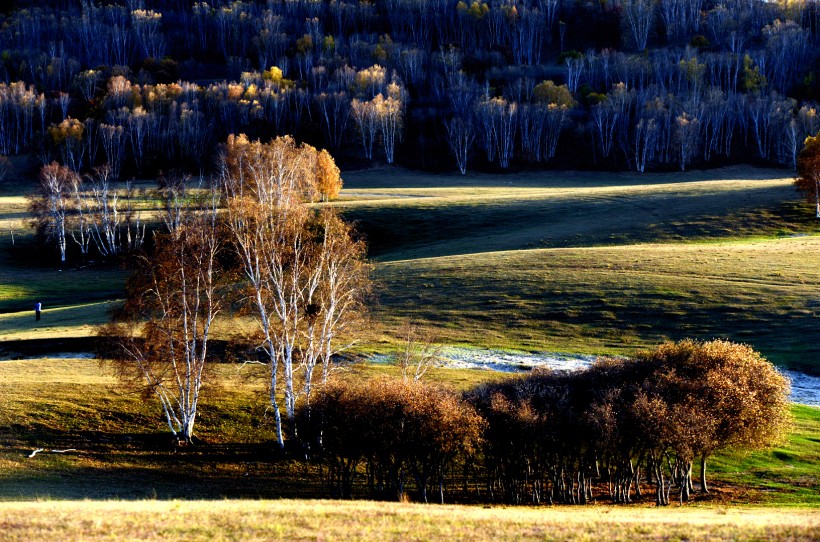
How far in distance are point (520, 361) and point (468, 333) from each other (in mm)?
7454

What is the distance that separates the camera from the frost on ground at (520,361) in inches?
2217

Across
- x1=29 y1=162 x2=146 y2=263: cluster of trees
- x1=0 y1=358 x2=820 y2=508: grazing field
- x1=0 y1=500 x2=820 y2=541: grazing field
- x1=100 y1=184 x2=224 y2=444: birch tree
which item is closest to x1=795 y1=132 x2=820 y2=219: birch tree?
x1=0 y1=358 x2=820 y2=508: grazing field

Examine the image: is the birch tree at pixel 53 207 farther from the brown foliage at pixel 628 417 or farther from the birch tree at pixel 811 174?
the birch tree at pixel 811 174

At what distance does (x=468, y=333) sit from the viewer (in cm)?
6638

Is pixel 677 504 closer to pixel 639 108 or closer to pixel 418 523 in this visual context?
pixel 418 523

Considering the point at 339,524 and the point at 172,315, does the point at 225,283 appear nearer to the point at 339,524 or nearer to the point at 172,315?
the point at 172,315

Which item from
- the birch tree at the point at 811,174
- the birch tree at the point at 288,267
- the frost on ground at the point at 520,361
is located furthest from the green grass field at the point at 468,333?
the birch tree at the point at 288,267

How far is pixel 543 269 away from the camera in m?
80.9

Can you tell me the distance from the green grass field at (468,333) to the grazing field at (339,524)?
114mm

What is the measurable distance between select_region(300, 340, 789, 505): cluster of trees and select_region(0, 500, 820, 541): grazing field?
34.0 ft

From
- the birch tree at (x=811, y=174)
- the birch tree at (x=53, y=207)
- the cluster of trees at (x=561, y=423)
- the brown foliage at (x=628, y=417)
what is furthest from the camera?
the birch tree at (x=53, y=207)

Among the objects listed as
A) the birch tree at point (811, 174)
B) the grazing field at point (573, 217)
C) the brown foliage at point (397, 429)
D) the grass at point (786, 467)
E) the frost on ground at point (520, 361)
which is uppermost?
the birch tree at point (811, 174)

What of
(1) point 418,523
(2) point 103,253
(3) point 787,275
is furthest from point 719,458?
(2) point 103,253

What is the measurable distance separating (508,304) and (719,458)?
2760cm
